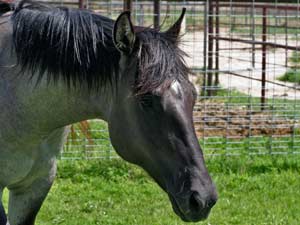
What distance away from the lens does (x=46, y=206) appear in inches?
228

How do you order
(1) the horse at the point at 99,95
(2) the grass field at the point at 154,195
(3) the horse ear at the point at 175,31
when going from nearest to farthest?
(1) the horse at the point at 99,95 → (3) the horse ear at the point at 175,31 → (2) the grass field at the point at 154,195

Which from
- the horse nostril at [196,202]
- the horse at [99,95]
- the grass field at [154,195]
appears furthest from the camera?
the grass field at [154,195]

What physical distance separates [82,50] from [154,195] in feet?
9.67

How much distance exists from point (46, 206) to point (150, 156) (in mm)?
2837

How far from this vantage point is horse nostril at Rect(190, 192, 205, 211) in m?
2.94

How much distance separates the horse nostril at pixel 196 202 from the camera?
2.94 m

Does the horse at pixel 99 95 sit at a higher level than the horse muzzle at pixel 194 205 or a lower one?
higher

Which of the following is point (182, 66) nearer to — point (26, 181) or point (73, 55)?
point (73, 55)

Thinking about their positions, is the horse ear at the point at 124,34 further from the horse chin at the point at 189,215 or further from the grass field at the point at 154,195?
the grass field at the point at 154,195

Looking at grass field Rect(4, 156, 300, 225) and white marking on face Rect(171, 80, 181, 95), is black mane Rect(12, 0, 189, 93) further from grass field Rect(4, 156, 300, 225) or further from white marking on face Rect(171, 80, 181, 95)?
grass field Rect(4, 156, 300, 225)

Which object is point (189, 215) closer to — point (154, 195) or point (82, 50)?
point (82, 50)

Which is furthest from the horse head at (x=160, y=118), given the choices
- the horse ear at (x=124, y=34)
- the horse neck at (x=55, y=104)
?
the horse neck at (x=55, y=104)

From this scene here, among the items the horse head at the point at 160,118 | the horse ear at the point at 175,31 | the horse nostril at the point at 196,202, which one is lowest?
the horse nostril at the point at 196,202

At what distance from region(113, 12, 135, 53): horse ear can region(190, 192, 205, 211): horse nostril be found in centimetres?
73
